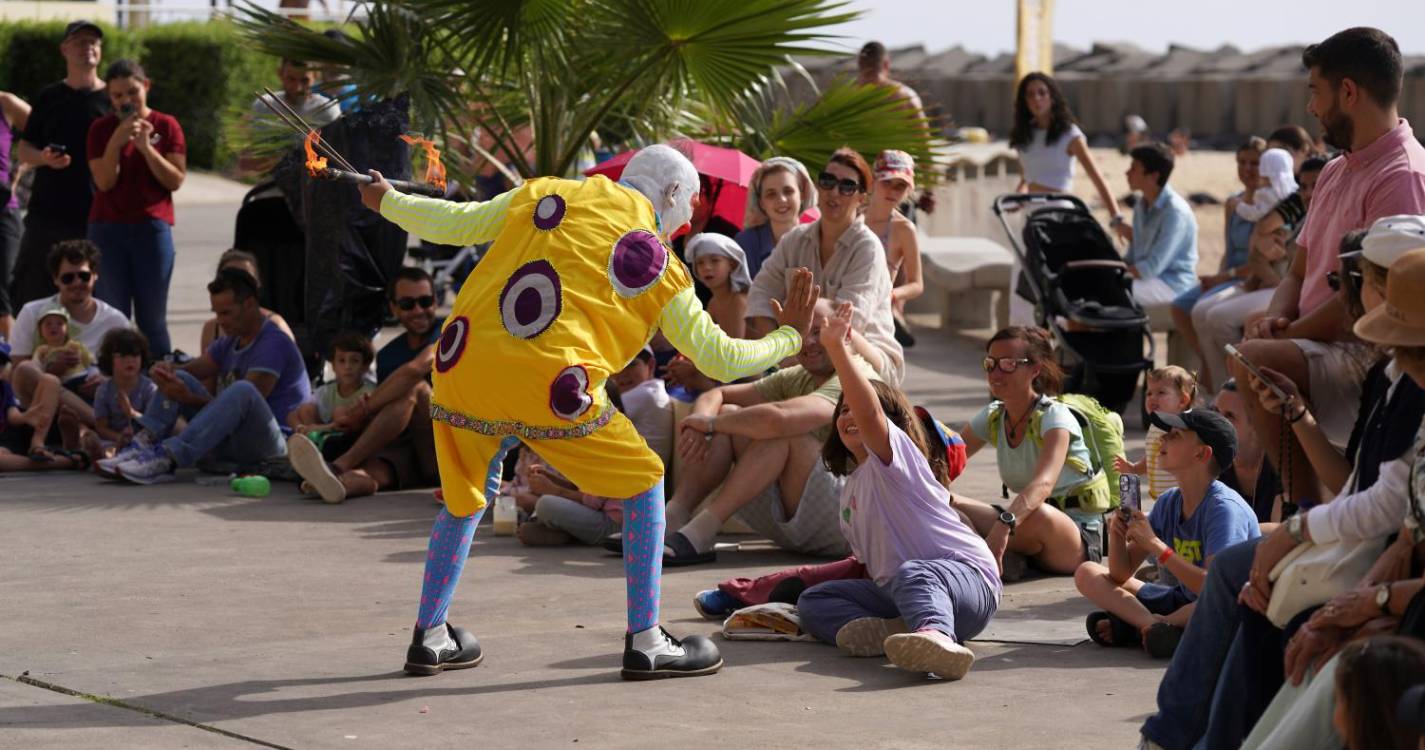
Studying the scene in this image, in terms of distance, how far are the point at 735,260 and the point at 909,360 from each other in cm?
526

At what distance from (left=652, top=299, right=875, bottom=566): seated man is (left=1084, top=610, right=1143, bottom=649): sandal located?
5.66ft

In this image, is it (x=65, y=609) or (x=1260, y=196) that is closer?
(x=65, y=609)

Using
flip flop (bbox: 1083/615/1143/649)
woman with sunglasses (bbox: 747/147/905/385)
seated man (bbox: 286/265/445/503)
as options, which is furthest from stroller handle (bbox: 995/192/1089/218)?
flip flop (bbox: 1083/615/1143/649)

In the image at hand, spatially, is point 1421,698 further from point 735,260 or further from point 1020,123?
point 1020,123

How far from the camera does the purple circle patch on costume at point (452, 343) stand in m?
5.97

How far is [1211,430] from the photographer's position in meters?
6.12

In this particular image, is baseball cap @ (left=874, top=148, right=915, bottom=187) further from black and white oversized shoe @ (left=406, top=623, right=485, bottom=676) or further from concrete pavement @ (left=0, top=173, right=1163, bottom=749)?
black and white oversized shoe @ (left=406, top=623, right=485, bottom=676)

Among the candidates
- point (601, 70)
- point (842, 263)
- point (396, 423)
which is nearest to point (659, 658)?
point (842, 263)

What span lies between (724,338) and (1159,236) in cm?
667

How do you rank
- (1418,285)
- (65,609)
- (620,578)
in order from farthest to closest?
(620,578), (65,609), (1418,285)

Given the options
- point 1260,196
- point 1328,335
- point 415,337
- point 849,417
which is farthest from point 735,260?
point 1260,196

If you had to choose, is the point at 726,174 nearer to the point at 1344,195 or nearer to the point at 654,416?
→ the point at 654,416

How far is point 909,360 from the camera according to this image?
1414 cm

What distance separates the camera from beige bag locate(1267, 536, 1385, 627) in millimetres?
4492
